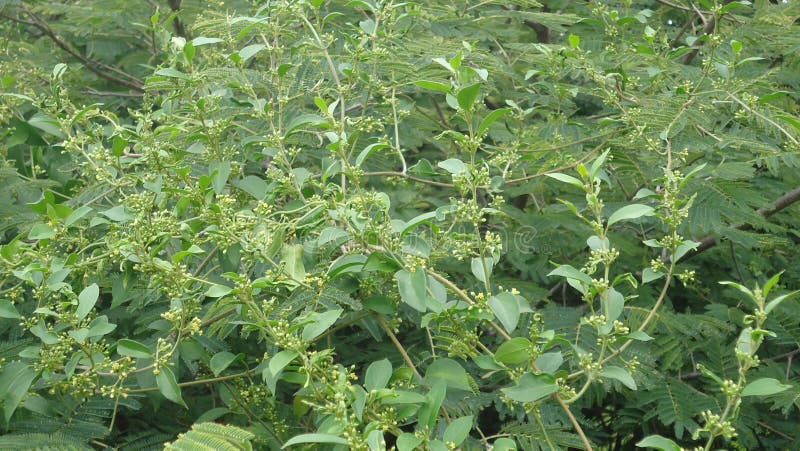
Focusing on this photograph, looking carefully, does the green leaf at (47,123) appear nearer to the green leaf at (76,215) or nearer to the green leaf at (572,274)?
the green leaf at (76,215)

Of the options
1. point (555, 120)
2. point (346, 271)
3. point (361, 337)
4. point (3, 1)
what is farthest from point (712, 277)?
point (3, 1)

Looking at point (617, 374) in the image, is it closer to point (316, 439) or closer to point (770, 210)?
point (316, 439)

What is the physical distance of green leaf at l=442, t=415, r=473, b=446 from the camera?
6.21ft

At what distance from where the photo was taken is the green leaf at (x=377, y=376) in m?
1.97

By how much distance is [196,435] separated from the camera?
6.92ft

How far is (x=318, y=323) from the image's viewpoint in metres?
1.93

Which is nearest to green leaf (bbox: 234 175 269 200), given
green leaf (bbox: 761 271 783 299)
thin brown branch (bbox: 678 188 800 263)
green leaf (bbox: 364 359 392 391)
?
green leaf (bbox: 364 359 392 391)

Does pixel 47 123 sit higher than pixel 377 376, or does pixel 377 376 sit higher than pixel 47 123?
pixel 47 123

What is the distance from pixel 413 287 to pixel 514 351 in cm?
29

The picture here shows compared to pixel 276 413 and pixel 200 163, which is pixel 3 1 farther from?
pixel 276 413

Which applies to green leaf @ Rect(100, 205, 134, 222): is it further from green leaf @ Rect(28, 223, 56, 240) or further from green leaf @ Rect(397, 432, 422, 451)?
green leaf @ Rect(397, 432, 422, 451)

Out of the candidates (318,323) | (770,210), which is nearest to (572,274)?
(318,323)

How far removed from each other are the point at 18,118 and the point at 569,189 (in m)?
2.55

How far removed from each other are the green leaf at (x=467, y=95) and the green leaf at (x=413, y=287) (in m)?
0.43
